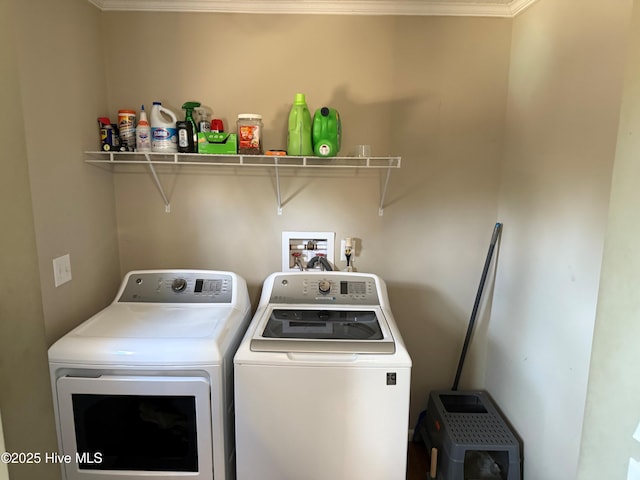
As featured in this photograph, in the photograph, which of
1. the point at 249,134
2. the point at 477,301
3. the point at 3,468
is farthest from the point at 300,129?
the point at 3,468

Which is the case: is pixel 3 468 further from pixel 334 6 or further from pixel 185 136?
pixel 334 6

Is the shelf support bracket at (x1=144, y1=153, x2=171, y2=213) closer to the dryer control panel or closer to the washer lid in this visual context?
the dryer control panel

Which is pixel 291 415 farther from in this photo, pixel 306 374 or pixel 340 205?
pixel 340 205

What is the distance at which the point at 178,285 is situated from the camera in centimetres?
187

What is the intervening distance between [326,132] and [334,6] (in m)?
0.66

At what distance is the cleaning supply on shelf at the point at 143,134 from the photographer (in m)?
1.85

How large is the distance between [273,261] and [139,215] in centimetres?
76

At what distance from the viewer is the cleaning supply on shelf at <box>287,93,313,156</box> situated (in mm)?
A: 1807

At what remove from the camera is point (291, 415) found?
1419mm

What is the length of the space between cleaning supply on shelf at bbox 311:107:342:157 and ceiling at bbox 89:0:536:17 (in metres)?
0.55

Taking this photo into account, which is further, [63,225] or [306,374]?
[63,225]

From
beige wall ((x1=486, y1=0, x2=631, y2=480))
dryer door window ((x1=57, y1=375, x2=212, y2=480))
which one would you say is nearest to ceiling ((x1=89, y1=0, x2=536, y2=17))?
beige wall ((x1=486, y1=0, x2=631, y2=480))

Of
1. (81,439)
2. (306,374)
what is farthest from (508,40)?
(81,439)

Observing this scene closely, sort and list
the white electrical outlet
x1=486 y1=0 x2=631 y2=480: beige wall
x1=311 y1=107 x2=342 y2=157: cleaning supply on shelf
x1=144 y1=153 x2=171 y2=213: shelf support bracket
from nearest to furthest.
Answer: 1. x1=486 y1=0 x2=631 y2=480: beige wall
2. the white electrical outlet
3. x1=311 y1=107 x2=342 y2=157: cleaning supply on shelf
4. x1=144 y1=153 x2=171 y2=213: shelf support bracket
